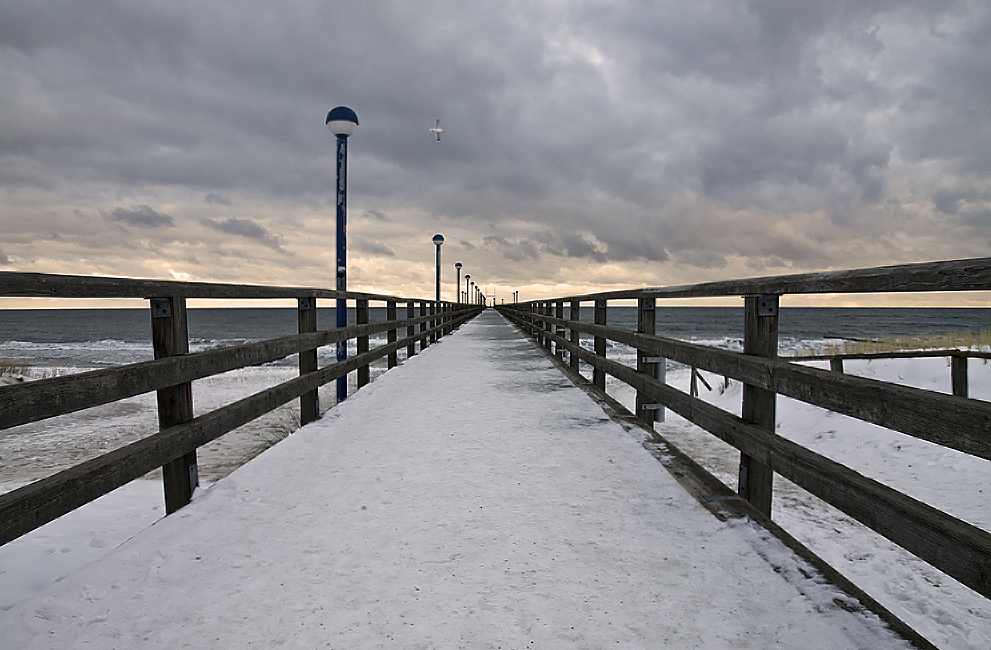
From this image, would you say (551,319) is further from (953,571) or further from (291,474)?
(953,571)

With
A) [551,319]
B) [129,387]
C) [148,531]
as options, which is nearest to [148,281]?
[129,387]

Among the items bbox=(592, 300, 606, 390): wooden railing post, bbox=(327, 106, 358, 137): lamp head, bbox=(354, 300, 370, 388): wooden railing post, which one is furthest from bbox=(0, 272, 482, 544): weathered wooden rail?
bbox=(327, 106, 358, 137): lamp head

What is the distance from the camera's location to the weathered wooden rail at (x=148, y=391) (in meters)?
1.87

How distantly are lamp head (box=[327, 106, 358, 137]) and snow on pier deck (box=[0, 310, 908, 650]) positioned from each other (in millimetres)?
5955

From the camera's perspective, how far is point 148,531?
2395 mm

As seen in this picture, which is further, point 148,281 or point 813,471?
point 148,281

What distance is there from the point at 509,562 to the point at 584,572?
298 mm

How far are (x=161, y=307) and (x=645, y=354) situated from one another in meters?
3.42

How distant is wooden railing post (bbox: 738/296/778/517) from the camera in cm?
252

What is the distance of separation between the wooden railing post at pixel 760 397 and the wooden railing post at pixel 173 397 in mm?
2914

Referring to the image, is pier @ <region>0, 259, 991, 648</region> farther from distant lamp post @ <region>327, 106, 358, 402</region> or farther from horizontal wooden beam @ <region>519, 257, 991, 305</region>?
distant lamp post @ <region>327, 106, 358, 402</region>

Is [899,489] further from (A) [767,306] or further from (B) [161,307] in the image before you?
(B) [161,307]

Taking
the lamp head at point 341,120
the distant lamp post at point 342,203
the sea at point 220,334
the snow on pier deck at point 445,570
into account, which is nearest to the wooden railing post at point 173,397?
the snow on pier deck at point 445,570

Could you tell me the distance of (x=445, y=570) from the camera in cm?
200
